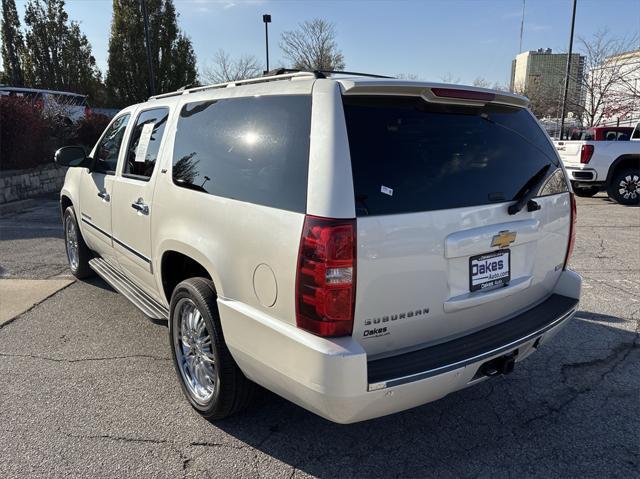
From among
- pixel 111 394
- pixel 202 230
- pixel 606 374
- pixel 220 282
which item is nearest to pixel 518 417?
pixel 606 374

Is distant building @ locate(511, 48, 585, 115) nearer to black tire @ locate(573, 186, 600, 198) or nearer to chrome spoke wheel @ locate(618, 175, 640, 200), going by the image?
black tire @ locate(573, 186, 600, 198)

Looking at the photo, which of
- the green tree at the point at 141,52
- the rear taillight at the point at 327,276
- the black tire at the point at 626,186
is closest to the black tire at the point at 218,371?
the rear taillight at the point at 327,276

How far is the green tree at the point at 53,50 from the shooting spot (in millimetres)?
28875

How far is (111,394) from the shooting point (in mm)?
3256

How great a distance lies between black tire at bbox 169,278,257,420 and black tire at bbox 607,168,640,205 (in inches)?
451

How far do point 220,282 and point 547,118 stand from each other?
41654 mm

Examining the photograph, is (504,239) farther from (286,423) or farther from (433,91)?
(286,423)

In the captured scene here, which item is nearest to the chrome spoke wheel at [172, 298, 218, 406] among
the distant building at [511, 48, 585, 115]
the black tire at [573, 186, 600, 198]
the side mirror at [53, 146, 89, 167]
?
the side mirror at [53, 146, 89, 167]

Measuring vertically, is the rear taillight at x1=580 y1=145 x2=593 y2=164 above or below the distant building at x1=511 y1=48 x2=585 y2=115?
below

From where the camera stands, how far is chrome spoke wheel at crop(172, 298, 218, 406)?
2961mm

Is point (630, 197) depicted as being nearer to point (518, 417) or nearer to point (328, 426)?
point (518, 417)

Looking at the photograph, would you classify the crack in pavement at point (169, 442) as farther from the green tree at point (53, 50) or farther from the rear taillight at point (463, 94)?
the green tree at point (53, 50)

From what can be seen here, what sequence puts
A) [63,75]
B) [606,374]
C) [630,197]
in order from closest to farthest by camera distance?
[606,374] < [630,197] < [63,75]

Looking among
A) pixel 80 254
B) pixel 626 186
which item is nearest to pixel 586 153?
pixel 626 186
